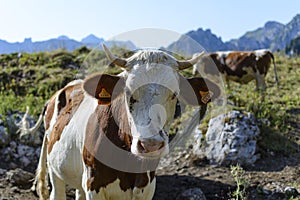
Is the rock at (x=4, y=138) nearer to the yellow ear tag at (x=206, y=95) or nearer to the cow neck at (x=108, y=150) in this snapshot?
the cow neck at (x=108, y=150)

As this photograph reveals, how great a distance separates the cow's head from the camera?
2547 millimetres

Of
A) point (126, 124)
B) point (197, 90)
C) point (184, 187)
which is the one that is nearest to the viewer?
point (126, 124)

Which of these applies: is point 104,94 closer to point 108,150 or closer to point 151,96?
point 108,150

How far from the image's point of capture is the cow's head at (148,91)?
100 inches

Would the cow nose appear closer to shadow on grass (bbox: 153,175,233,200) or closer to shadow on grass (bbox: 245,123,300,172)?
shadow on grass (bbox: 153,175,233,200)

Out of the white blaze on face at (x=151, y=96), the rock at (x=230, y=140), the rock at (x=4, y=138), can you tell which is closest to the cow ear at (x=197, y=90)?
the white blaze on face at (x=151, y=96)

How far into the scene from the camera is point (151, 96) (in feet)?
8.63

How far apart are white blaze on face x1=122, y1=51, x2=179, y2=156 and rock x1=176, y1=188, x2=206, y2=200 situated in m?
2.55

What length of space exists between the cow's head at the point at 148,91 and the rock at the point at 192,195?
2295 millimetres

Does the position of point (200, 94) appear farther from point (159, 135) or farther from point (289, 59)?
point (289, 59)

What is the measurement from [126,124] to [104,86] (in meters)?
0.38

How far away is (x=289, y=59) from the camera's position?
52.3 ft

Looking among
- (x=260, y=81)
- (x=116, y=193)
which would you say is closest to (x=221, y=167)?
(x=116, y=193)

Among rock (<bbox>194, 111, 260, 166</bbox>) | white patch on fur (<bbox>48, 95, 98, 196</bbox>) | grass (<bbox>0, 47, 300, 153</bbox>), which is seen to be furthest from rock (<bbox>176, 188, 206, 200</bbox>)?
grass (<bbox>0, 47, 300, 153</bbox>)
